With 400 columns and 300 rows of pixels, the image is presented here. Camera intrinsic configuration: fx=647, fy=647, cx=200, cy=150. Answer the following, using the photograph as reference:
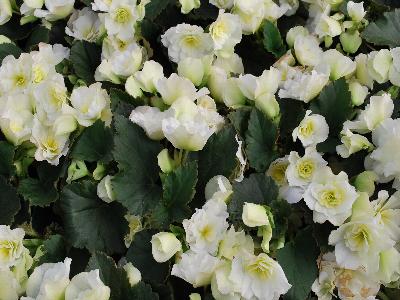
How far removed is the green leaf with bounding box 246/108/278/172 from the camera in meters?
1.03

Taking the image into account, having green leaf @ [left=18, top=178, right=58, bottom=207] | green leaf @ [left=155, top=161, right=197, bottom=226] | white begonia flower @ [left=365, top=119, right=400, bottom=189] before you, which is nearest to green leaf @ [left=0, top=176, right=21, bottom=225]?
green leaf @ [left=18, top=178, right=58, bottom=207]

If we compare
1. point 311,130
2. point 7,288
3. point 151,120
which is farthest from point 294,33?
point 7,288

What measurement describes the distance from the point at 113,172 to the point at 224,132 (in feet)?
0.66

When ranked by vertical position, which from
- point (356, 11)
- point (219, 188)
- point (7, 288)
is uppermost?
point (356, 11)

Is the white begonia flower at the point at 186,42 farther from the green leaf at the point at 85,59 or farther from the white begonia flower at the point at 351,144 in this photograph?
the white begonia flower at the point at 351,144

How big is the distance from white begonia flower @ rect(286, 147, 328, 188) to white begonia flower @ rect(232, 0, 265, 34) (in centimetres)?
31

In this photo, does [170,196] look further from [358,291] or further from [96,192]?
[358,291]

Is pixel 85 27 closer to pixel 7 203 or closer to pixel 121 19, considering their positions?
pixel 121 19

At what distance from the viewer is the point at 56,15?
1.32 meters

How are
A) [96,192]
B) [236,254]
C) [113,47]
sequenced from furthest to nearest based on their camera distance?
[113,47] → [96,192] → [236,254]

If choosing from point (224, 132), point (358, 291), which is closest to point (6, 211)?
point (224, 132)

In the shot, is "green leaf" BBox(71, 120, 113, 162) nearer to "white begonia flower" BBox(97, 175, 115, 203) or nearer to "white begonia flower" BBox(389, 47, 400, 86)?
"white begonia flower" BBox(97, 175, 115, 203)

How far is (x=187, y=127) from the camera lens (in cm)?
97

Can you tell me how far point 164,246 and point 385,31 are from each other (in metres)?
0.59
